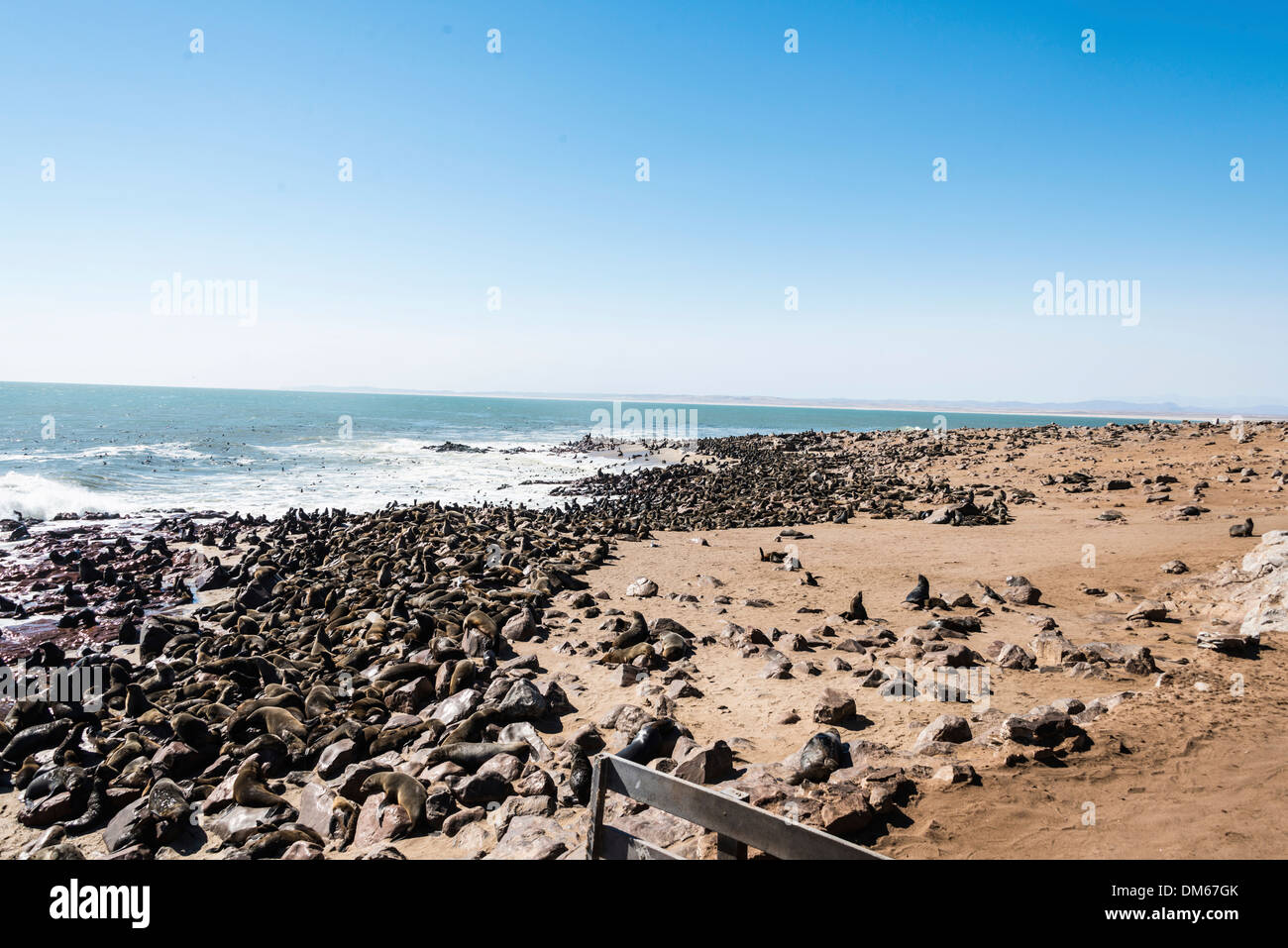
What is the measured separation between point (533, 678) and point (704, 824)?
6.30 meters

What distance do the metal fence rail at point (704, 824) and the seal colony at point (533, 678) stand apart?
3.74 ft

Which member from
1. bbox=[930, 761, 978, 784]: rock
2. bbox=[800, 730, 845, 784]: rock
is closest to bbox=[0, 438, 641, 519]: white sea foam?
bbox=[800, 730, 845, 784]: rock

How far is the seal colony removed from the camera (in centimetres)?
627

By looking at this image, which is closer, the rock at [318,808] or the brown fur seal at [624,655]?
the rock at [318,808]

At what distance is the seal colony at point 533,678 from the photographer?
20.6 ft

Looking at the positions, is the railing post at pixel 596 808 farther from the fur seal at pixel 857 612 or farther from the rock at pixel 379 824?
the fur seal at pixel 857 612

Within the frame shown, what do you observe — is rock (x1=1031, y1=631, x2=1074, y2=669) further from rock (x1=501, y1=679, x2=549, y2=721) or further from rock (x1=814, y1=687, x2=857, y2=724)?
rock (x1=501, y1=679, x2=549, y2=721)

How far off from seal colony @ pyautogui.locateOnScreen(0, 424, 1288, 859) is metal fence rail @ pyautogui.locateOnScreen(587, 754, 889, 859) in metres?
1.14

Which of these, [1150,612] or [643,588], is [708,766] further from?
[1150,612]

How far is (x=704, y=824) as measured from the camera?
151 inches

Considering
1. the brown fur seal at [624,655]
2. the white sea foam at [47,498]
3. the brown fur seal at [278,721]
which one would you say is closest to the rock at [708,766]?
the brown fur seal at [624,655]

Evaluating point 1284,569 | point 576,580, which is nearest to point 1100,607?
point 1284,569

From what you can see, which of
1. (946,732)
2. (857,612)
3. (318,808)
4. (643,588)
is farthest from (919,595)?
(318,808)
